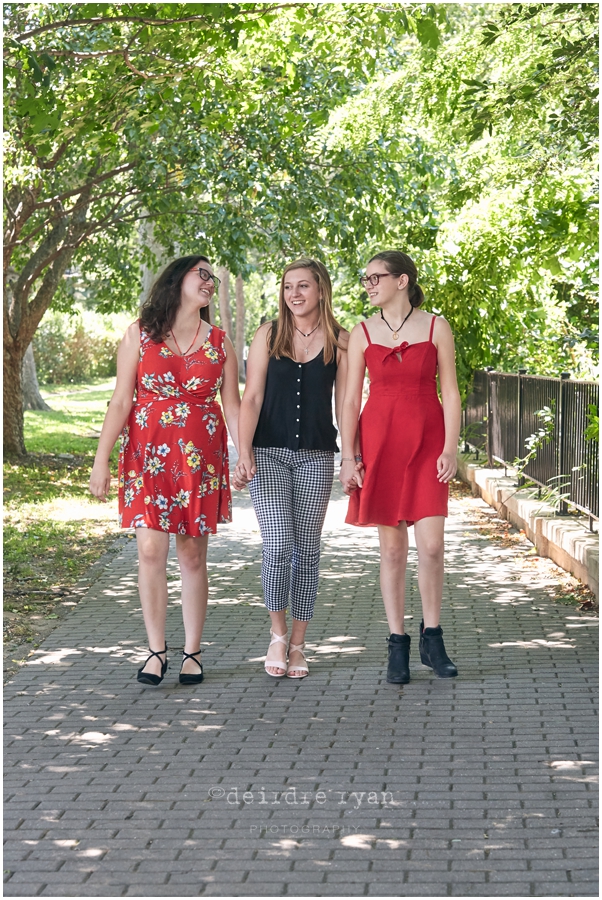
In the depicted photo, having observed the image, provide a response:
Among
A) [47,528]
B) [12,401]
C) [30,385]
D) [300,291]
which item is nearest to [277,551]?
[300,291]

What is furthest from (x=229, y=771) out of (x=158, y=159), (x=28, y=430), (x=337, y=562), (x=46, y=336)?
(x=46, y=336)

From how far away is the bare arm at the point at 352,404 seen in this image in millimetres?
5801

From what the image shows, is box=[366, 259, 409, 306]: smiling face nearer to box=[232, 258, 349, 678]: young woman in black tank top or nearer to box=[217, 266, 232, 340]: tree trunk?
box=[232, 258, 349, 678]: young woman in black tank top

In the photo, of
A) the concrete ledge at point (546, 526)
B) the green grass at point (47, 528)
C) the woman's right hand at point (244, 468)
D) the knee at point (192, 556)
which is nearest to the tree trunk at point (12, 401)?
the green grass at point (47, 528)

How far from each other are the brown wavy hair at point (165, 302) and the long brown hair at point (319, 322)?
0.52m

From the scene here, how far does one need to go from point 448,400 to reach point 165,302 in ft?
5.00

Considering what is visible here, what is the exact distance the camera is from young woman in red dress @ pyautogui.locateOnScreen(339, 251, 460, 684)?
5758 millimetres

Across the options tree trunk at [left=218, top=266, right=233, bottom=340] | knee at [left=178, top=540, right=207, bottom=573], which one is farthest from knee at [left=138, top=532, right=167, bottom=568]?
tree trunk at [left=218, top=266, right=233, bottom=340]

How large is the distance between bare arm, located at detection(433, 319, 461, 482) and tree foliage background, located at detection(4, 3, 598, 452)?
268 cm

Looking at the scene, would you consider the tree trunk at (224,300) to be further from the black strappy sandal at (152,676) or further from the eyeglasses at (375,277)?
the black strappy sandal at (152,676)

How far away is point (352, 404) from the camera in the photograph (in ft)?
19.1

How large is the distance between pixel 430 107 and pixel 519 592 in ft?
18.5

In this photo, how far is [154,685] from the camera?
5855 millimetres

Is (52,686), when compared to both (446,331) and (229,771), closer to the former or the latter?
(229,771)
